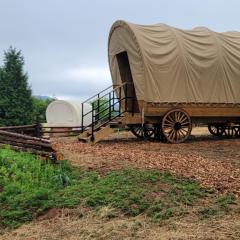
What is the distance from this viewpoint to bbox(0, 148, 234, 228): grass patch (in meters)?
6.79

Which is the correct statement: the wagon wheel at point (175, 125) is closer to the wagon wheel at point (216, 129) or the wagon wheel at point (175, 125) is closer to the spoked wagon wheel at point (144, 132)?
the spoked wagon wheel at point (144, 132)

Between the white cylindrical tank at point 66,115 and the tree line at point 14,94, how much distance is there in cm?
155

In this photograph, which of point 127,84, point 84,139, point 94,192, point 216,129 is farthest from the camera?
point 216,129

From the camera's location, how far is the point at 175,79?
16.8 m

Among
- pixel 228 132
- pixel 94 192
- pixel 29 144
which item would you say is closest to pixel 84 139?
pixel 29 144

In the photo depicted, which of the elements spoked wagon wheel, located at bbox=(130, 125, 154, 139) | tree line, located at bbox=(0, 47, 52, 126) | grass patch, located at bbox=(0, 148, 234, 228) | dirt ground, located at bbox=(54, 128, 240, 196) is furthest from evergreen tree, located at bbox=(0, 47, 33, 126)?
grass patch, located at bbox=(0, 148, 234, 228)

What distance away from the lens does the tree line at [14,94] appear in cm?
3014

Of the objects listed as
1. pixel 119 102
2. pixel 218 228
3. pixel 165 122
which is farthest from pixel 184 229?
pixel 119 102

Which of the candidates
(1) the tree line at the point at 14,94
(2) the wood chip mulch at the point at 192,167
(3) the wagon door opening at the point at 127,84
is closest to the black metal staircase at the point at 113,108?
(3) the wagon door opening at the point at 127,84

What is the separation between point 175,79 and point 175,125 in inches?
67.5

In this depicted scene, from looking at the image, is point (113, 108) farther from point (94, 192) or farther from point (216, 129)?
point (94, 192)

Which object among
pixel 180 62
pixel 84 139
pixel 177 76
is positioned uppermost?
pixel 180 62

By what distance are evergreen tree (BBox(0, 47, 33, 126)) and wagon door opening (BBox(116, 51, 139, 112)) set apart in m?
12.6

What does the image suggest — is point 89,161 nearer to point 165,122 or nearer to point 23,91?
point 165,122
